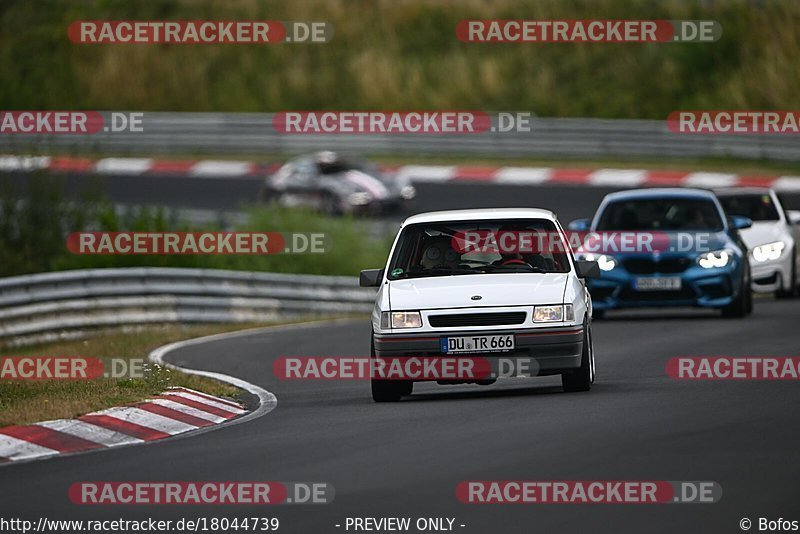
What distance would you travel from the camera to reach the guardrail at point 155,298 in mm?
22094

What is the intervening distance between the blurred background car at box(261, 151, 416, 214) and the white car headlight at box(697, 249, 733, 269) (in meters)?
15.7

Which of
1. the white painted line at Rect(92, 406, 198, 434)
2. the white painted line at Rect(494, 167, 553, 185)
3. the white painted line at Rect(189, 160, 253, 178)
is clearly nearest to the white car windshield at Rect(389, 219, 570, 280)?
the white painted line at Rect(92, 406, 198, 434)

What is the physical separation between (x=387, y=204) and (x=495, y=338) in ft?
73.3

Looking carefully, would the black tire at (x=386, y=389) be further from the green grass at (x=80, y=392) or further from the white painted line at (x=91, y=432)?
the white painted line at (x=91, y=432)

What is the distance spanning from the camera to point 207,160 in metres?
43.6

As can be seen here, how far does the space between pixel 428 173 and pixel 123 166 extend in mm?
7731

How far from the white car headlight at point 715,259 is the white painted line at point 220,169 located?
869 inches

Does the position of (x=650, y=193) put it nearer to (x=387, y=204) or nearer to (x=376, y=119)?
(x=387, y=204)

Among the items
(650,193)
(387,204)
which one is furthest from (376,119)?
(650,193)

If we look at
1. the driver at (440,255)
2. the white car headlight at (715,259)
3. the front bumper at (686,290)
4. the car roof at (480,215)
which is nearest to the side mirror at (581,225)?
the front bumper at (686,290)

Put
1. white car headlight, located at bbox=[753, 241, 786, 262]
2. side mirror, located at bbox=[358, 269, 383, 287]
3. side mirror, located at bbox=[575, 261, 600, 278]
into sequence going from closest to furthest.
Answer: side mirror, located at bbox=[358, 269, 383, 287] → side mirror, located at bbox=[575, 261, 600, 278] → white car headlight, located at bbox=[753, 241, 786, 262]

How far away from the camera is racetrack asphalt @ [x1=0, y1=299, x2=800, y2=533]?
8.16 m

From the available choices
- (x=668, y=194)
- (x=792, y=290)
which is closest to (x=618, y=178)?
(x=792, y=290)

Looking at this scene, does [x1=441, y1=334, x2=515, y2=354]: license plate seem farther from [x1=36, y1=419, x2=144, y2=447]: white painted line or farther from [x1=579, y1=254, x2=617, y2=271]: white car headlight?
[x1=579, y1=254, x2=617, y2=271]: white car headlight
